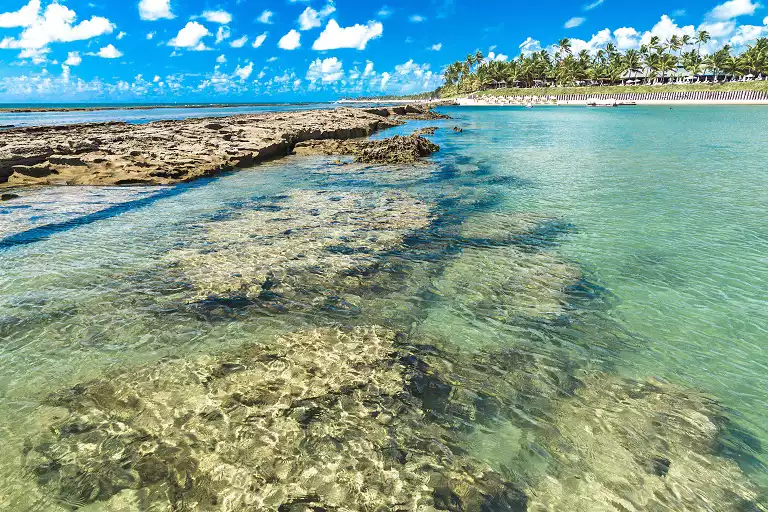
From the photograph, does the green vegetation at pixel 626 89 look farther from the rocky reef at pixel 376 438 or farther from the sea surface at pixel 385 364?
the rocky reef at pixel 376 438

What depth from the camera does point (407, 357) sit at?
18.6 ft

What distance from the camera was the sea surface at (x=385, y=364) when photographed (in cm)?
383

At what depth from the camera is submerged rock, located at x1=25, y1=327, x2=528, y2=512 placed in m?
3.67

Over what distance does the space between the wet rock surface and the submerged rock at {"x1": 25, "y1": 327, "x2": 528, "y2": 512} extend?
2068 cm

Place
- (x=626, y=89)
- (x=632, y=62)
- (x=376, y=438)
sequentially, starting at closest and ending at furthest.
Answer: (x=376, y=438)
(x=626, y=89)
(x=632, y=62)

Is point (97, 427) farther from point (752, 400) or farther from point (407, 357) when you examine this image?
point (752, 400)

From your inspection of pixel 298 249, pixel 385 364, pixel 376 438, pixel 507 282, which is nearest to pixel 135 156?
pixel 298 249

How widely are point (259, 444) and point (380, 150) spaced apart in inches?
914

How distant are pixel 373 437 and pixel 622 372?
360 cm

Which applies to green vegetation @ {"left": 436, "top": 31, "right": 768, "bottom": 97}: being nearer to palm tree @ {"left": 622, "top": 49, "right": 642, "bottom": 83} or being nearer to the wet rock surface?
palm tree @ {"left": 622, "top": 49, "right": 642, "bottom": 83}

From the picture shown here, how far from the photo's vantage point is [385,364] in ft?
18.1

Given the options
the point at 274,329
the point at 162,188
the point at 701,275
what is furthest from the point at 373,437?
the point at 162,188

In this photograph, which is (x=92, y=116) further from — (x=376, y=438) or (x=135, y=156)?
(x=376, y=438)

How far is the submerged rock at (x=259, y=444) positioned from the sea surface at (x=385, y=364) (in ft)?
0.08
